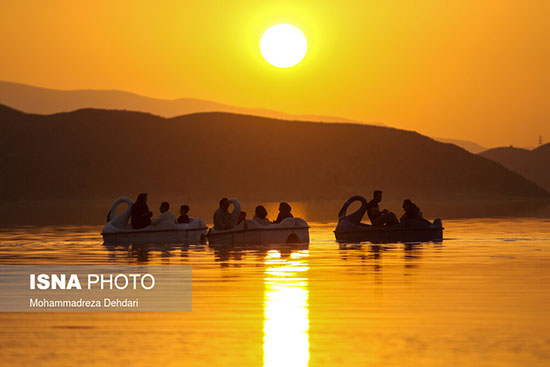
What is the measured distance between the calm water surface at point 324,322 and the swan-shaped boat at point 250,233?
5763 mm

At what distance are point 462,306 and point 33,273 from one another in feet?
32.2

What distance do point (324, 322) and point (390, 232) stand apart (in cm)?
1810

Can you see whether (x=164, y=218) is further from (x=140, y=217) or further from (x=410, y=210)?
(x=410, y=210)

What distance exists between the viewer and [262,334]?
44.4 feet

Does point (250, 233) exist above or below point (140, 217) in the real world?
below

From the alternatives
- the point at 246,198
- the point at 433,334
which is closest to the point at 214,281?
the point at 433,334

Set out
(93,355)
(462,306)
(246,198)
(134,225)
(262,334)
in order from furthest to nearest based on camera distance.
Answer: (246,198) → (134,225) → (462,306) → (262,334) → (93,355)

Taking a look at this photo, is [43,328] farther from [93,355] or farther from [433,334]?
[433,334]

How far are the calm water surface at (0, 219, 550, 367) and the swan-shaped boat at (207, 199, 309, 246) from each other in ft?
18.9

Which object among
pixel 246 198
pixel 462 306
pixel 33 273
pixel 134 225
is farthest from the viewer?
pixel 246 198

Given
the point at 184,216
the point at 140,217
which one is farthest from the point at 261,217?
the point at 140,217

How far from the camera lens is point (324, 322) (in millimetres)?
14570
